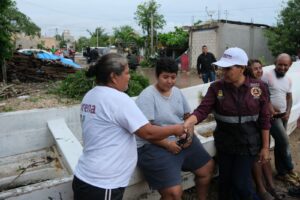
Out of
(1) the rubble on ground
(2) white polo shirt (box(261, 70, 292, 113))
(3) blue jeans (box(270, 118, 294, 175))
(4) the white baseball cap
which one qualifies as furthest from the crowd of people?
(1) the rubble on ground

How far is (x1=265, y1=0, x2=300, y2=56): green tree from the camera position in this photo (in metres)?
17.8

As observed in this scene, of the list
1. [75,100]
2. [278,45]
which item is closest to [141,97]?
[75,100]

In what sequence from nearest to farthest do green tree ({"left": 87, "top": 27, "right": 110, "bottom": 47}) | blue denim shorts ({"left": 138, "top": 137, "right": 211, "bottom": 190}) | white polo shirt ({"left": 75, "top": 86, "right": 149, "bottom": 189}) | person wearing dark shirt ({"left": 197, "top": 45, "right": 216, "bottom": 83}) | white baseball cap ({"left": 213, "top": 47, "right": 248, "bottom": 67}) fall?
1. white polo shirt ({"left": 75, "top": 86, "right": 149, "bottom": 189})
2. blue denim shorts ({"left": 138, "top": 137, "right": 211, "bottom": 190})
3. white baseball cap ({"left": 213, "top": 47, "right": 248, "bottom": 67})
4. person wearing dark shirt ({"left": 197, "top": 45, "right": 216, "bottom": 83})
5. green tree ({"left": 87, "top": 27, "right": 110, "bottom": 47})

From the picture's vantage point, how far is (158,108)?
279 cm

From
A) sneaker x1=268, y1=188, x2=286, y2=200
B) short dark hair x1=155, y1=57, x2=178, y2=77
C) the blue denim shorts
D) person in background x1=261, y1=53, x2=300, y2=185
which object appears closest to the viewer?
the blue denim shorts

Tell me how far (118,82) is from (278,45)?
1810 centimetres

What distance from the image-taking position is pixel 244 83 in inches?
112

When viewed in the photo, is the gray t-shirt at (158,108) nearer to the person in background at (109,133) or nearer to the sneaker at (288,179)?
the person in background at (109,133)

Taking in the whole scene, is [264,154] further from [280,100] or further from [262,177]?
[280,100]

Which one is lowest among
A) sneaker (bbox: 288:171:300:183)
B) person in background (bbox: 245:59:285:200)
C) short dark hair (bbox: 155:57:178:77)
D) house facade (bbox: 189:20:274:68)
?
sneaker (bbox: 288:171:300:183)

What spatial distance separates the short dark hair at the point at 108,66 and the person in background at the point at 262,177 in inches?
67.8

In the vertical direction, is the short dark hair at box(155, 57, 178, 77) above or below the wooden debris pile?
above

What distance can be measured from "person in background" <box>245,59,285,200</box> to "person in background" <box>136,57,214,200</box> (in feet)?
2.37

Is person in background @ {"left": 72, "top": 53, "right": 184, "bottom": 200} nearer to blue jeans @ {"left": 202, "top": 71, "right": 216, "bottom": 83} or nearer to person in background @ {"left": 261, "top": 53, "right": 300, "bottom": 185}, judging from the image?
person in background @ {"left": 261, "top": 53, "right": 300, "bottom": 185}
